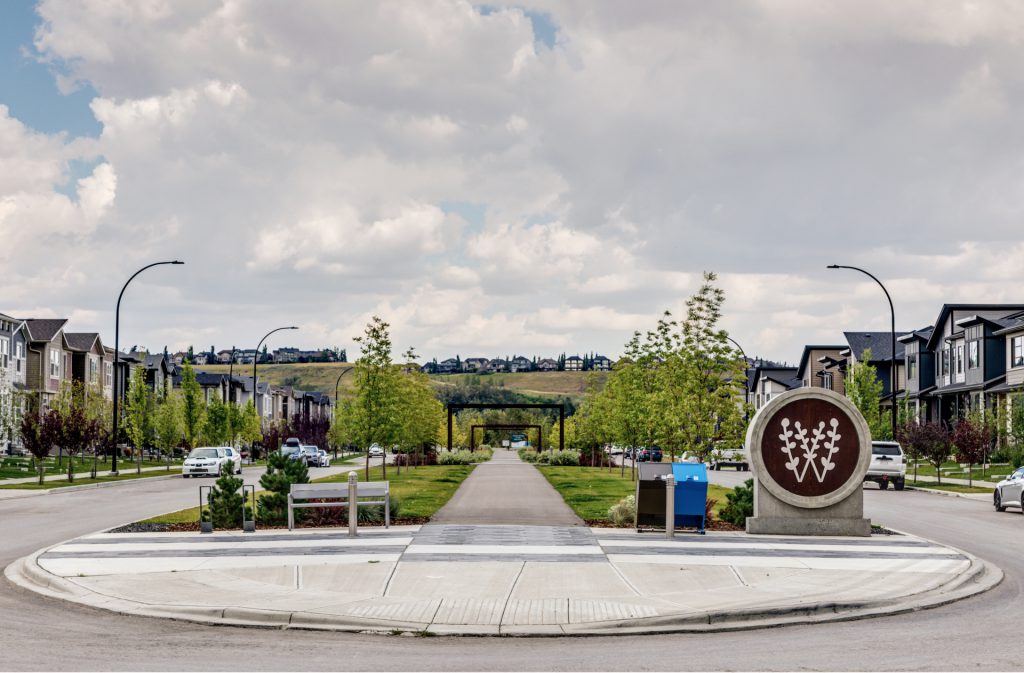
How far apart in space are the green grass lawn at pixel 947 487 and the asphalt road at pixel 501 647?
92.5 feet

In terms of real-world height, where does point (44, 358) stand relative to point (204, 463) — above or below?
above

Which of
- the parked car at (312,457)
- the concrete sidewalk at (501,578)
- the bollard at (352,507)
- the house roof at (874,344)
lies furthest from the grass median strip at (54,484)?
the house roof at (874,344)

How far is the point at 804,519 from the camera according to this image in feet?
63.5

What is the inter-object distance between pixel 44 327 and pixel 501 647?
78878mm

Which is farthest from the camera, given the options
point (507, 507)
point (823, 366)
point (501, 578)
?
point (823, 366)

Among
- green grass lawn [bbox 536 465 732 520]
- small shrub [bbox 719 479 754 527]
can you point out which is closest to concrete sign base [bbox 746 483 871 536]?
small shrub [bbox 719 479 754 527]

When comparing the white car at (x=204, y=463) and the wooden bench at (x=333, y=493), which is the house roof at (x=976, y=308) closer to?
the white car at (x=204, y=463)

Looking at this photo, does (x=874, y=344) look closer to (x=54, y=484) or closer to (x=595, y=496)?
(x=595, y=496)

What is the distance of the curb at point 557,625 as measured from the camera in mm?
10898

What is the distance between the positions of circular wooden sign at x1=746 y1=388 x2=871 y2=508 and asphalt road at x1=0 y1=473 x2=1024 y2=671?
6211 millimetres

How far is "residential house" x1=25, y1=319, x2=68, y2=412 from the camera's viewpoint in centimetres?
7931

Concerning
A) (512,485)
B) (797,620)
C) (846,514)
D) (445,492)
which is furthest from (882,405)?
(797,620)

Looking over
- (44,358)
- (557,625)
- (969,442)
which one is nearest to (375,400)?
(969,442)

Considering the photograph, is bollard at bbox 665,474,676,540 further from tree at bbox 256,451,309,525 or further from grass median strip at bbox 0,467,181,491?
grass median strip at bbox 0,467,181,491
